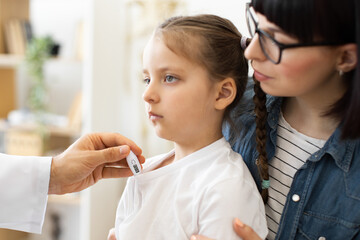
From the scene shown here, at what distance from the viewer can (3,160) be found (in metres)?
1.45

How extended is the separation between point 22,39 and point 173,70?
2.61 m

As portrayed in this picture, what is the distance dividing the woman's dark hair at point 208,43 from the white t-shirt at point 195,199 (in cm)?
21

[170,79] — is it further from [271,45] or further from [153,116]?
[271,45]

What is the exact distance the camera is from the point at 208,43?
1.17 meters

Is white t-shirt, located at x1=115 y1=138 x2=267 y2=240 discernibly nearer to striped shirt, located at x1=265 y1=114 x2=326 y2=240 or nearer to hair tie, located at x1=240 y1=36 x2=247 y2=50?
striped shirt, located at x1=265 y1=114 x2=326 y2=240

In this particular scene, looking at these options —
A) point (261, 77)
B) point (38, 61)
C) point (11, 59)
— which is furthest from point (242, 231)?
point (11, 59)

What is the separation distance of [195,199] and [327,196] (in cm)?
37

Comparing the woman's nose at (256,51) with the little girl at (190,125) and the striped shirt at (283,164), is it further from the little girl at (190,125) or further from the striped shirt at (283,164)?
the striped shirt at (283,164)

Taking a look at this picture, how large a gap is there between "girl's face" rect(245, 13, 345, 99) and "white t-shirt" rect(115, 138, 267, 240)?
25cm

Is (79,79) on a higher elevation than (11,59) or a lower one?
lower

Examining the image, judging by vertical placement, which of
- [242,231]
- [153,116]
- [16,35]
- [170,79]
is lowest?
[242,231]

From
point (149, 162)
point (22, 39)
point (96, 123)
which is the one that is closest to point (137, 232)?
point (149, 162)

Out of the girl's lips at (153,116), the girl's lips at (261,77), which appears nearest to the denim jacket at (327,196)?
the girl's lips at (261,77)

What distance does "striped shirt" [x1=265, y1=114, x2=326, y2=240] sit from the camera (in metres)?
1.23
